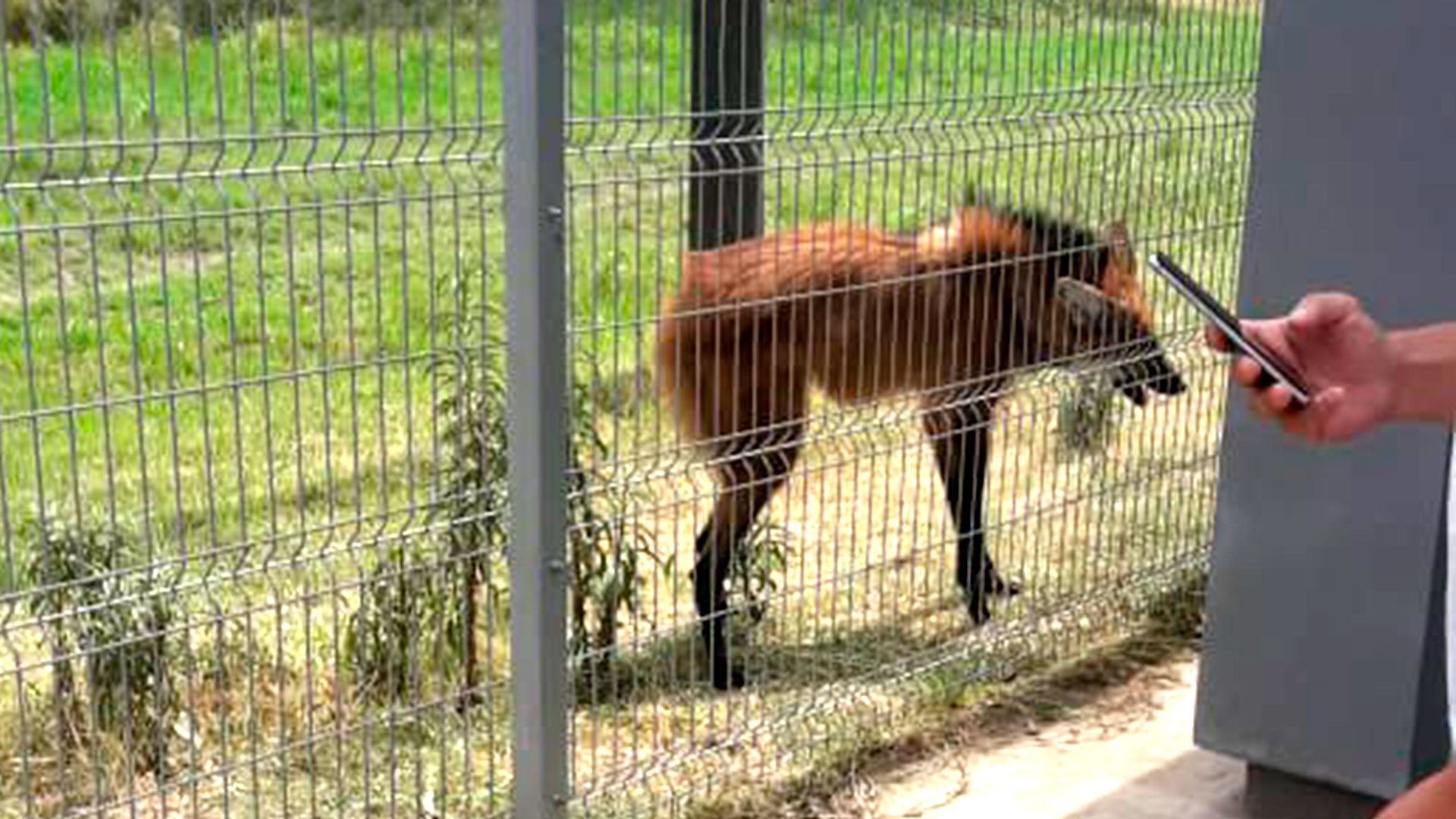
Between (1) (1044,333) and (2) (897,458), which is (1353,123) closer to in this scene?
(1) (1044,333)

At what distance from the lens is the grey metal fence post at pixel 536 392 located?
3225 millimetres

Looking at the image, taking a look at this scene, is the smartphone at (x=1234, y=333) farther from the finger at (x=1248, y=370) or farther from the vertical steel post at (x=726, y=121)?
the vertical steel post at (x=726, y=121)

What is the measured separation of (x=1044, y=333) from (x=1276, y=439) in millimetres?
1022

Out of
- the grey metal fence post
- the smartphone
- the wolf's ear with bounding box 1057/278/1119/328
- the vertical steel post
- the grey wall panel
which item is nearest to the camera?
the smartphone

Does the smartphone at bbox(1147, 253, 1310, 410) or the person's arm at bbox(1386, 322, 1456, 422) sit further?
the person's arm at bbox(1386, 322, 1456, 422)

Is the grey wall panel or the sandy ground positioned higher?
the grey wall panel

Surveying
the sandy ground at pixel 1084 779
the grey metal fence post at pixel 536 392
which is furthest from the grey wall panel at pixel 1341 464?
the grey metal fence post at pixel 536 392

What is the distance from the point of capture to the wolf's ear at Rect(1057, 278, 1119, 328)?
4.90m

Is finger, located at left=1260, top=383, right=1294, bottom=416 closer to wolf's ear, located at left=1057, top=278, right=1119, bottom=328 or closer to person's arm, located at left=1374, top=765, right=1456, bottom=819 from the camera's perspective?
person's arm, located at left=1374, top=765, right=1456, bottom=819

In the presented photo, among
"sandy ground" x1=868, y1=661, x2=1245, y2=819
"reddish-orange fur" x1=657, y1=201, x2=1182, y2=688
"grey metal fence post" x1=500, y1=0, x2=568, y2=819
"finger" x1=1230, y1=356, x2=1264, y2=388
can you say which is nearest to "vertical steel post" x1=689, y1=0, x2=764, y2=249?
"reddish-orange fur" x1=657, y1=201, x2=1182, y2=688

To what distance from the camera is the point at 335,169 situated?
10.2 ft

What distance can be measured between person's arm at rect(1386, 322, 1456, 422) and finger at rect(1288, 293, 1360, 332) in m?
0.09

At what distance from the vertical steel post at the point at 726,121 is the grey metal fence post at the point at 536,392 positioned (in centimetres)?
47

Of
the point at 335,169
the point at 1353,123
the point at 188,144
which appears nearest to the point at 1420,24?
the point at 1353,123
